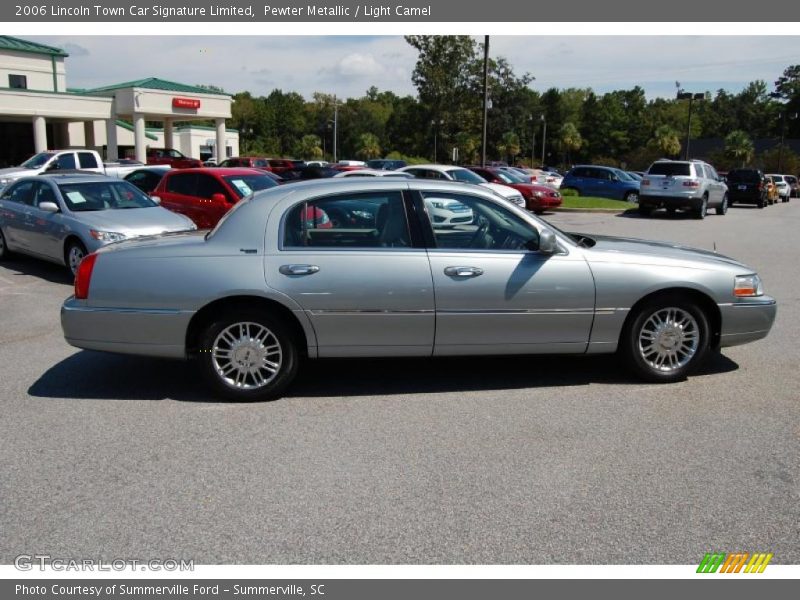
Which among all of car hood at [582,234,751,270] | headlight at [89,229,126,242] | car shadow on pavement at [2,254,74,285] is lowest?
car shadow on pavement at [2,254,74,285]

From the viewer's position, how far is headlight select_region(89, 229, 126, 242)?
10156 millimetres

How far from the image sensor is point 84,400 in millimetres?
5598

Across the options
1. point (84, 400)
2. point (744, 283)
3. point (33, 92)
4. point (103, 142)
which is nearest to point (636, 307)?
point (744, 283)

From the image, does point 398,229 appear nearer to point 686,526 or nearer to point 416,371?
point 416,371

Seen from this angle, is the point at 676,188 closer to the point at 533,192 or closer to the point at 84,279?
the point at 533,192

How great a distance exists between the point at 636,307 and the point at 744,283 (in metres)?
0.95

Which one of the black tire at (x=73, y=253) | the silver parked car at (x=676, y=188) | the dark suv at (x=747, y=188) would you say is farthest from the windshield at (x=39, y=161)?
the dark suv at (x=747, y=188)

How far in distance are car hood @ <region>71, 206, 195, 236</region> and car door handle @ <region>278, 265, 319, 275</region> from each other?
5.56 m

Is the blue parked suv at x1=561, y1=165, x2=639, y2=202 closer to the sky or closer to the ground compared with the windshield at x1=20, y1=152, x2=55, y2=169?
closer to the ground

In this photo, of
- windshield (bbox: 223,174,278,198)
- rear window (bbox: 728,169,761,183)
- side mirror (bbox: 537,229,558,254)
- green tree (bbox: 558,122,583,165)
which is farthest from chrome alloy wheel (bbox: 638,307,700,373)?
green tree (bbox: 558,122,583,165)

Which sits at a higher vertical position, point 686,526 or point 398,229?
point 398,229

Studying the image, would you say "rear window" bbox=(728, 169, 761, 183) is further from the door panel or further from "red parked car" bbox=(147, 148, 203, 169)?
the door panel

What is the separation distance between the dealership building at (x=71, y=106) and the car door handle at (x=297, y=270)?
38292 mm

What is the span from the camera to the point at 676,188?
23781 millimetres
